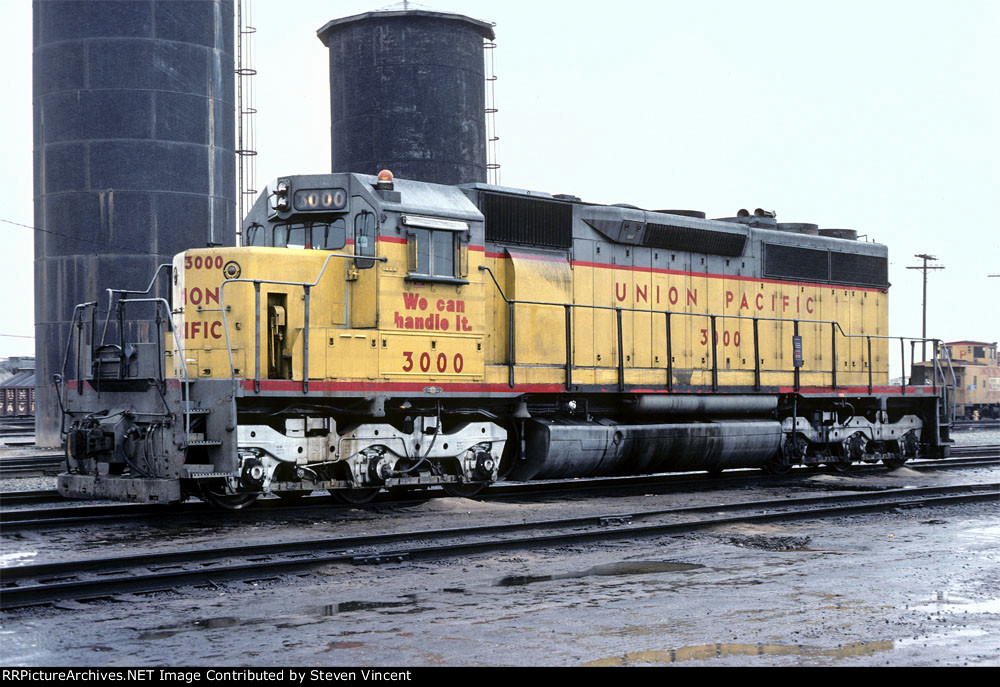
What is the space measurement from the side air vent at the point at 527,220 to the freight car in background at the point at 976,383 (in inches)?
1438

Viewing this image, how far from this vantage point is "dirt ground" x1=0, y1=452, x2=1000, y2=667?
5426 millimetres

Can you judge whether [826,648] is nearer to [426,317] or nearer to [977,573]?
[977,573]

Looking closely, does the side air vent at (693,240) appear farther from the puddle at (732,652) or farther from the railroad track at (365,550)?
the puddle at (732,652)

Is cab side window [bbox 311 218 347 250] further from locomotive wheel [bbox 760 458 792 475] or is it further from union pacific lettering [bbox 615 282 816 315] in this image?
locomotive wheel [bbox 760 458 792 475]

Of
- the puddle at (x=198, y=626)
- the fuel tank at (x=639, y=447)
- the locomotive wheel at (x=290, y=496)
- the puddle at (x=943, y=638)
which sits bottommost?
the puddle at (x=943, y=638)

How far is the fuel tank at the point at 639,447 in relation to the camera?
42.9ft

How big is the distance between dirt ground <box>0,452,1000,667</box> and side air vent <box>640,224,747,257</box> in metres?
6.10

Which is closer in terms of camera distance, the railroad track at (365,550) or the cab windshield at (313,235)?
the railroad track at (365,550)

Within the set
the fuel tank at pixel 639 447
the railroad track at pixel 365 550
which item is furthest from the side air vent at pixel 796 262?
the railroad track at pixel 365 550

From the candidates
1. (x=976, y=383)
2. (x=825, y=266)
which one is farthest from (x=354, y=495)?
(x=976, y=383)

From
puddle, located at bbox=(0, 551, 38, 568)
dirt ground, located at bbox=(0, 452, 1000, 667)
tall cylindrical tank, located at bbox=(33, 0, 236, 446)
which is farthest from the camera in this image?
tall cylindrical tank, located at bbox=(33, 0, 236, 446)

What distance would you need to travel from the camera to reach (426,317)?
1197 centimetres

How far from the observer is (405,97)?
88.5ft

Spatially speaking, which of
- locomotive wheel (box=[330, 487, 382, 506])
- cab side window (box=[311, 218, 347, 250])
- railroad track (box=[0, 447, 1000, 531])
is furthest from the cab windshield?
railroad track (box=[0, 447, 1000, 531])
